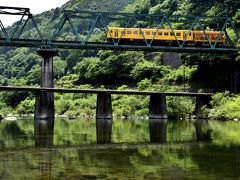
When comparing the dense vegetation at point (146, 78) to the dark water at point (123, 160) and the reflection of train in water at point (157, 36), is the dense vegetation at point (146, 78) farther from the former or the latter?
the dark water at point (123, 160)

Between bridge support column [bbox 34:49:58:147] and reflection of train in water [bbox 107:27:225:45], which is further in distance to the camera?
reflection of train in water [bbox 107:27:225:45]

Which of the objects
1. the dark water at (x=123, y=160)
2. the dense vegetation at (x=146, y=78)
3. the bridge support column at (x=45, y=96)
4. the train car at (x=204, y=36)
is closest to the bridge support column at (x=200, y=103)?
the dense vegetation at (x=146, y=78)

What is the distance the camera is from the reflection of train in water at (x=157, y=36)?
62.7 m

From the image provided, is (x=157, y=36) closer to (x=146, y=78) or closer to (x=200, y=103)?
(x=200, y=103)

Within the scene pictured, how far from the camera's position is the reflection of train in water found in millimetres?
62688

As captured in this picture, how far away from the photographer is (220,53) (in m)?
68.6

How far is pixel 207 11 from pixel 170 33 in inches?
1038

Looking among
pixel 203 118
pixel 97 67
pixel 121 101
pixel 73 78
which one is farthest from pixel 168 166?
pixel 73 78

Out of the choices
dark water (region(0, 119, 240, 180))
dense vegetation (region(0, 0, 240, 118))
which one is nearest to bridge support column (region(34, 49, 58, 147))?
dense vegetation (region(0, 0, 240, 118))

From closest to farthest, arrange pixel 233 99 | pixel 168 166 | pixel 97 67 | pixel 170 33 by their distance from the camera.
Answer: pixel 168 166, pixel 233 99, pixel 170 33, pixel 97 67

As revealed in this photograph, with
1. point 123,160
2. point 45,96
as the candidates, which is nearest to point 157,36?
point 45,96

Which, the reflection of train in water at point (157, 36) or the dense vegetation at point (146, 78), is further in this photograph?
the dense vegetation at point (146, 78)

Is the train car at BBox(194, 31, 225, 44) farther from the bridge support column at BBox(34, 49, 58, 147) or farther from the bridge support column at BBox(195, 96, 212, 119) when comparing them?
the bridge support column at BBox(34, 49, 58, 147)

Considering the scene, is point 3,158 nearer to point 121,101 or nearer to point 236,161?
point 236,161
